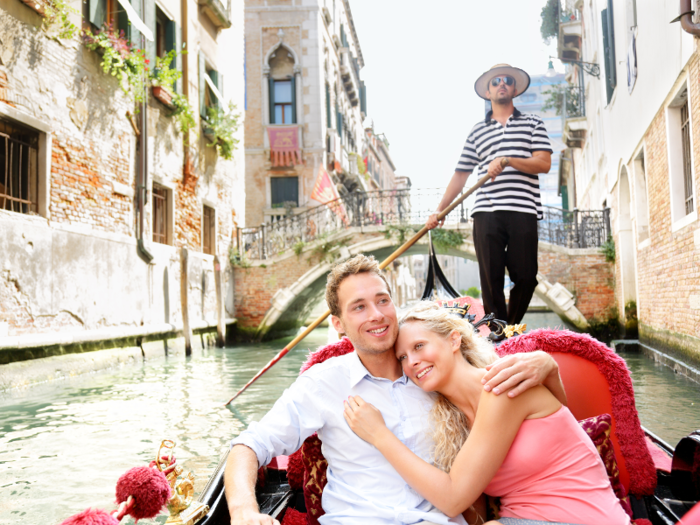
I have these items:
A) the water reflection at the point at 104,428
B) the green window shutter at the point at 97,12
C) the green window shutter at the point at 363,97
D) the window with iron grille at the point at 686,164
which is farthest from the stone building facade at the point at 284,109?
the window with iron grille at the point at 686,164

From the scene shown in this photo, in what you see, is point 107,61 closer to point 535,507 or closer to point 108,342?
point 108,342

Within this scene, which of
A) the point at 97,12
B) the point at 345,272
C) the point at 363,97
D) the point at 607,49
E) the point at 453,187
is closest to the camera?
the point at 345,272

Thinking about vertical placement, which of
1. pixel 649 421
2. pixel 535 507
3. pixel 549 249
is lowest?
pixel 649 421

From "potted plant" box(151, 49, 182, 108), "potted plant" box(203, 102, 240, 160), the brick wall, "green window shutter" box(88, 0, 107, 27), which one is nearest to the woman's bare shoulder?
the brick wall

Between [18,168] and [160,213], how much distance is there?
104 inches

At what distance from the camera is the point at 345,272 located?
141cm

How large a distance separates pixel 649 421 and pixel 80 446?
9.95ft

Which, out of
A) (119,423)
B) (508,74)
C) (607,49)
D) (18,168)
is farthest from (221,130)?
(508,74)

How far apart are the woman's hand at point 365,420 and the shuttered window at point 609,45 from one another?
23.8 feet

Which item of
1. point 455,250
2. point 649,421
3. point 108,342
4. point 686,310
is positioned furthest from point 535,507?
point 455,250

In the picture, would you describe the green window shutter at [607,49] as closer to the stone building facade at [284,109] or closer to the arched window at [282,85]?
the stone building facade at [284,109]

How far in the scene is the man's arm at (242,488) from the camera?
3.61 feet

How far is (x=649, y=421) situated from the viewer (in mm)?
3445

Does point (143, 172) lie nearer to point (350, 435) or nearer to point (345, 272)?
point (345, 272)
